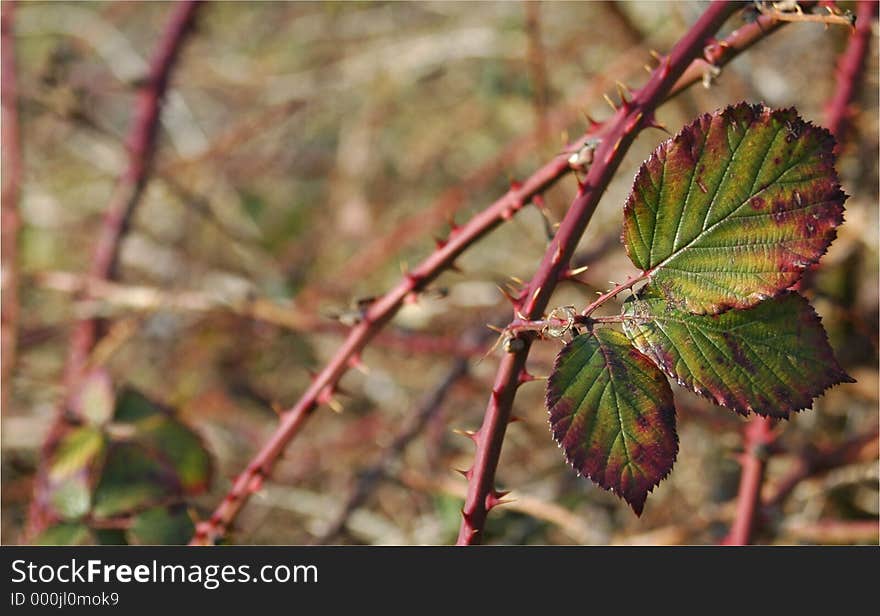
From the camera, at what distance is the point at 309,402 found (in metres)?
0.63

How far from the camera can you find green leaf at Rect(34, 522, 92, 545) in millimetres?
719

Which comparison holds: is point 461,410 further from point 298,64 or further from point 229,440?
point 298,64

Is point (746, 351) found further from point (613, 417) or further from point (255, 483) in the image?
point (255, 483)

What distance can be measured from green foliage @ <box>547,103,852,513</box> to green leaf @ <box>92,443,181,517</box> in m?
0.49

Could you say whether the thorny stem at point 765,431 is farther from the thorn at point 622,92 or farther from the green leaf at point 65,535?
the green leaf at point 65,535

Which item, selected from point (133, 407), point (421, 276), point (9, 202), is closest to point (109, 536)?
point (133, 407)

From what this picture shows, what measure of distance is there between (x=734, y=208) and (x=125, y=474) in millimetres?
592

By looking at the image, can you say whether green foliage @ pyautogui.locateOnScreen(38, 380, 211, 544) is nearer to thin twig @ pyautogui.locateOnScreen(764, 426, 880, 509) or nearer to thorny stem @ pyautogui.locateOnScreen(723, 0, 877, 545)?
thorny stem @ pyautogui.locateOnScreen(723, 0, 877, 545)

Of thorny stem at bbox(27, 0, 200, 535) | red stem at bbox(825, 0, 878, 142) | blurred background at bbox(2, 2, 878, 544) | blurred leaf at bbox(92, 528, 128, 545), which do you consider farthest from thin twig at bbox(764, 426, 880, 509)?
thorny stem at bbox(27, 0, 200, 535)

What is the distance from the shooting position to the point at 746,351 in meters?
0.41

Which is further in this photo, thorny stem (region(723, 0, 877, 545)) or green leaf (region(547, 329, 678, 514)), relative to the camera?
thorny stem (region(723, 0, 877, 545))

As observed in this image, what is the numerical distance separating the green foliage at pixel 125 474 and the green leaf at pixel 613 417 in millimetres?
447

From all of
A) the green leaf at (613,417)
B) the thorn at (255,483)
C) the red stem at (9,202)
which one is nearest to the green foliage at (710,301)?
the green leaf at (613,417)

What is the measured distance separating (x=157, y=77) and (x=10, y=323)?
40 centimetres
